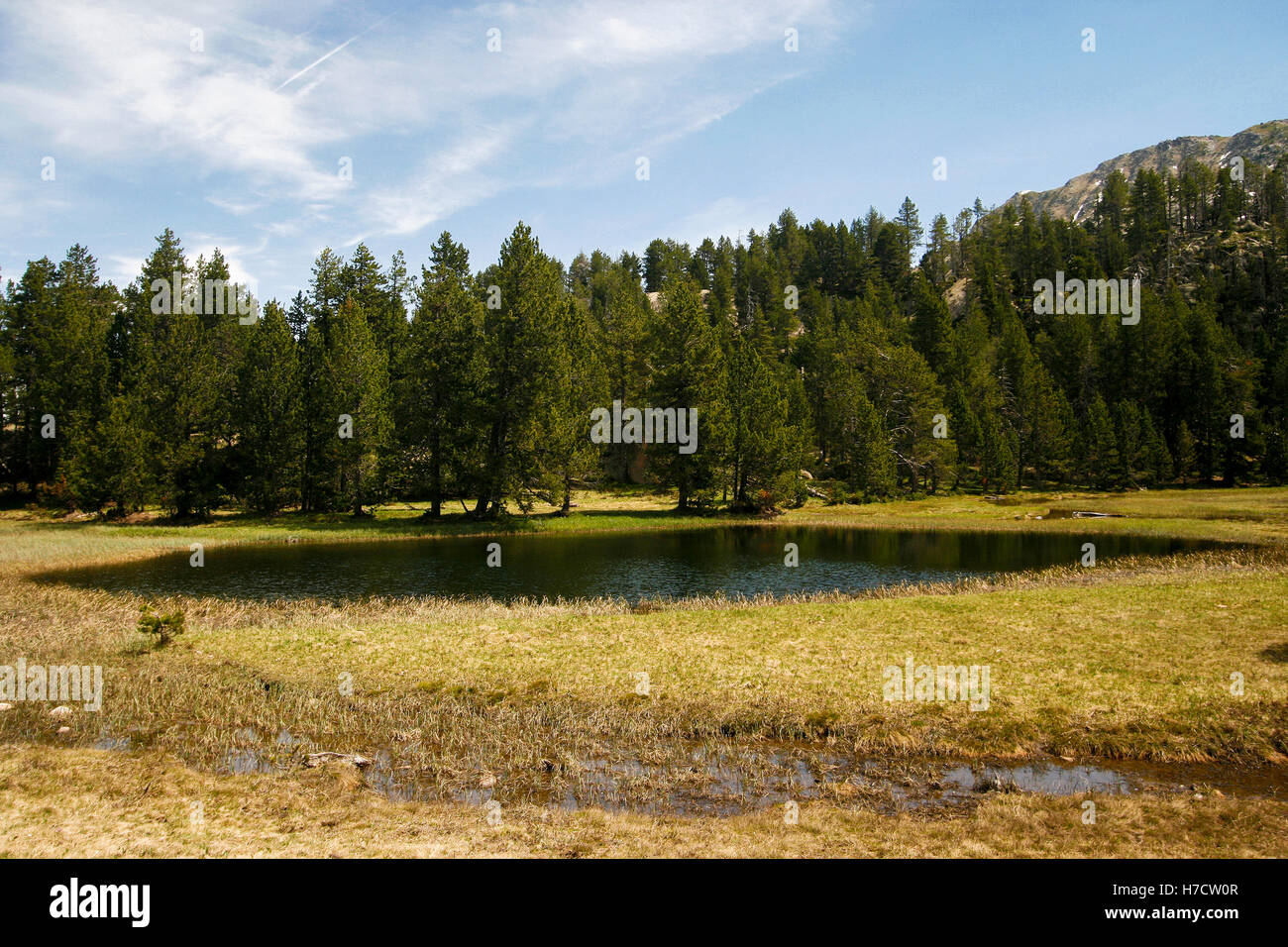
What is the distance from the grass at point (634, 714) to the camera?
1073 cm

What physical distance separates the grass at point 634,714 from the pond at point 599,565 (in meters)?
4.59

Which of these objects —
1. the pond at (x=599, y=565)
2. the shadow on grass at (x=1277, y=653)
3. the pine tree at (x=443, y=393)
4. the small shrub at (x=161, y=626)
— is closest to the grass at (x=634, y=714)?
the shadow on grass at (x=1277, y=653)

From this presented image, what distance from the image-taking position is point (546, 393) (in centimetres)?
6550

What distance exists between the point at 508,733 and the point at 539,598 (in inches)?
666

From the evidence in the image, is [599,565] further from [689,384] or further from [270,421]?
[270,421]

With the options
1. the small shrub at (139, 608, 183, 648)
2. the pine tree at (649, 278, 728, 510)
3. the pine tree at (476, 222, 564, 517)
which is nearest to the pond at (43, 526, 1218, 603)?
the pine tree at (476, 222, 564, 517)

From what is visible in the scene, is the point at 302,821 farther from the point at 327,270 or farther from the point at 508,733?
the point at 327,270


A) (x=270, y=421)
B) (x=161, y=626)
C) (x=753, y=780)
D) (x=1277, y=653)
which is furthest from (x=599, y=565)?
(x=270, y=421)

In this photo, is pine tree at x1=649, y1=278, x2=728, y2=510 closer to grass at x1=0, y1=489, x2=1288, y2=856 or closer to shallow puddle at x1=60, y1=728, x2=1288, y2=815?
grass at x1=0, y1=489, x2=1288, y2=856

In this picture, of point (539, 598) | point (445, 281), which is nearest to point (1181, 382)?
point (445, 281)

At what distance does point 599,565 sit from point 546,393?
1015 inches

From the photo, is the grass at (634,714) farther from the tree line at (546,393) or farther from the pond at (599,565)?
the tree line at (546,393)

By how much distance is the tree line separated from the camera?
66.3 m

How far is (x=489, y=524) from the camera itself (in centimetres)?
6550
